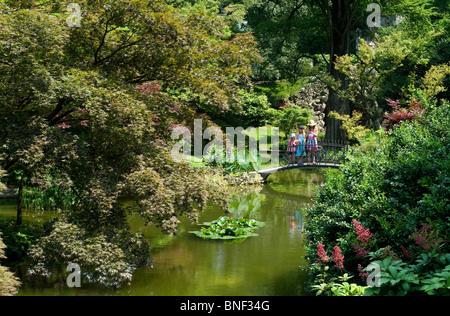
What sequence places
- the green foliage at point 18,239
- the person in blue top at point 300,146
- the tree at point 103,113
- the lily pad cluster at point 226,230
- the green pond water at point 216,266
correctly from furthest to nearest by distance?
1. the person in blue top at point 300,146
2. the lily pad cluster at point 226,230
3. the green foliage at point 18,239
4. the green pond water at point 216,266
5. the tree at point 103,113

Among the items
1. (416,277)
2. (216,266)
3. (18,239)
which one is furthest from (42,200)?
(416,277)

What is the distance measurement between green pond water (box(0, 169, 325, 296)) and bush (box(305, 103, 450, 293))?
2.12 ft

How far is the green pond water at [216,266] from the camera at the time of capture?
696cm

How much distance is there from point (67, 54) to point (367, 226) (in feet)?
18.6

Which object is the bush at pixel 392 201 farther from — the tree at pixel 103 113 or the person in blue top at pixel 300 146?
the person in blue top at pixel 300 146

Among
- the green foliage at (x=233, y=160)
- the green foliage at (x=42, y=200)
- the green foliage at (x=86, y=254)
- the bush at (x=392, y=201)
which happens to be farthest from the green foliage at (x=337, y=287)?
the green foliage at (x=233, y=160)

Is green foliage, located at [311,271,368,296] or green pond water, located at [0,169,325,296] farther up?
green foliage, located at [311,271,368,296]

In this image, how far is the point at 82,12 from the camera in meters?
8.00

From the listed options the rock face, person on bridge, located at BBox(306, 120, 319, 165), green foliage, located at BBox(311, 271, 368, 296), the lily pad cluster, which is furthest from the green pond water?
the rock face

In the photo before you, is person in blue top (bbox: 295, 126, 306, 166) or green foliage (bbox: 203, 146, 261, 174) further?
green foliage (bbox: 203, 146, 261, 174)

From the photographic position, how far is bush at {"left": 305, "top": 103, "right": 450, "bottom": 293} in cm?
536

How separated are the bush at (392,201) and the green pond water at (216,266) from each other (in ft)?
2.12

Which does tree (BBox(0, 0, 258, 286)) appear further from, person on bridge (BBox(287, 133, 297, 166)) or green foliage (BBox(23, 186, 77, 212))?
person on bridge (BBox(287, 133, 297, 166))

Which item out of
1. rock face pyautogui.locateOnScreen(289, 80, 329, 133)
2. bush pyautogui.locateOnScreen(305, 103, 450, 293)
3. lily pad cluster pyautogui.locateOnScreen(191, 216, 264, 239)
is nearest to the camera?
bush pyautogui.locateOnScreen(305, 103, 450, 293)
